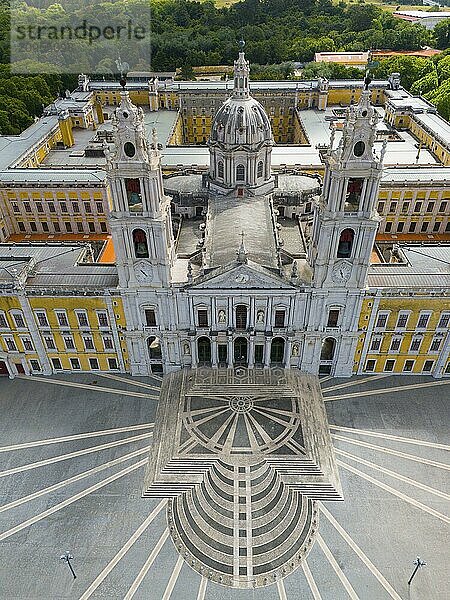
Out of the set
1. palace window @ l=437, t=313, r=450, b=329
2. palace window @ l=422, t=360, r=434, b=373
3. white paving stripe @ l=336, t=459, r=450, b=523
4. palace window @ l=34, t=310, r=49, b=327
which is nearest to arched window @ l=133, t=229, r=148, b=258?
palace window @ l=34, t=310, r=49, b=327

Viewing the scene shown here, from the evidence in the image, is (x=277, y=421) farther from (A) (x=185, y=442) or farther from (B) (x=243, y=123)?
(B) (x=243, y=123)

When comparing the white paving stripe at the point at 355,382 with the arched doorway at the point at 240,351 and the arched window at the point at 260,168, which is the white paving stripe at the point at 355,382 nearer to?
the arched doorway at the point at 240,351

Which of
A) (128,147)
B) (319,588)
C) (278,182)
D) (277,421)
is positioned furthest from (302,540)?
(278,182)

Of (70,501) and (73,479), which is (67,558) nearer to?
(70,501)

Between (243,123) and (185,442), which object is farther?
(243,123)

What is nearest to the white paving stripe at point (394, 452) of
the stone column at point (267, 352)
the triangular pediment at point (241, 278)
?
the stone column at point (267, 352)

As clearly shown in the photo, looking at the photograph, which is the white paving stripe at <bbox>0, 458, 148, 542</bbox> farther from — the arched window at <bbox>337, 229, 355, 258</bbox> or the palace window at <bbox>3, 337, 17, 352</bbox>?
the arched window at <bbox>337, 229, 355, 258</bbox>
